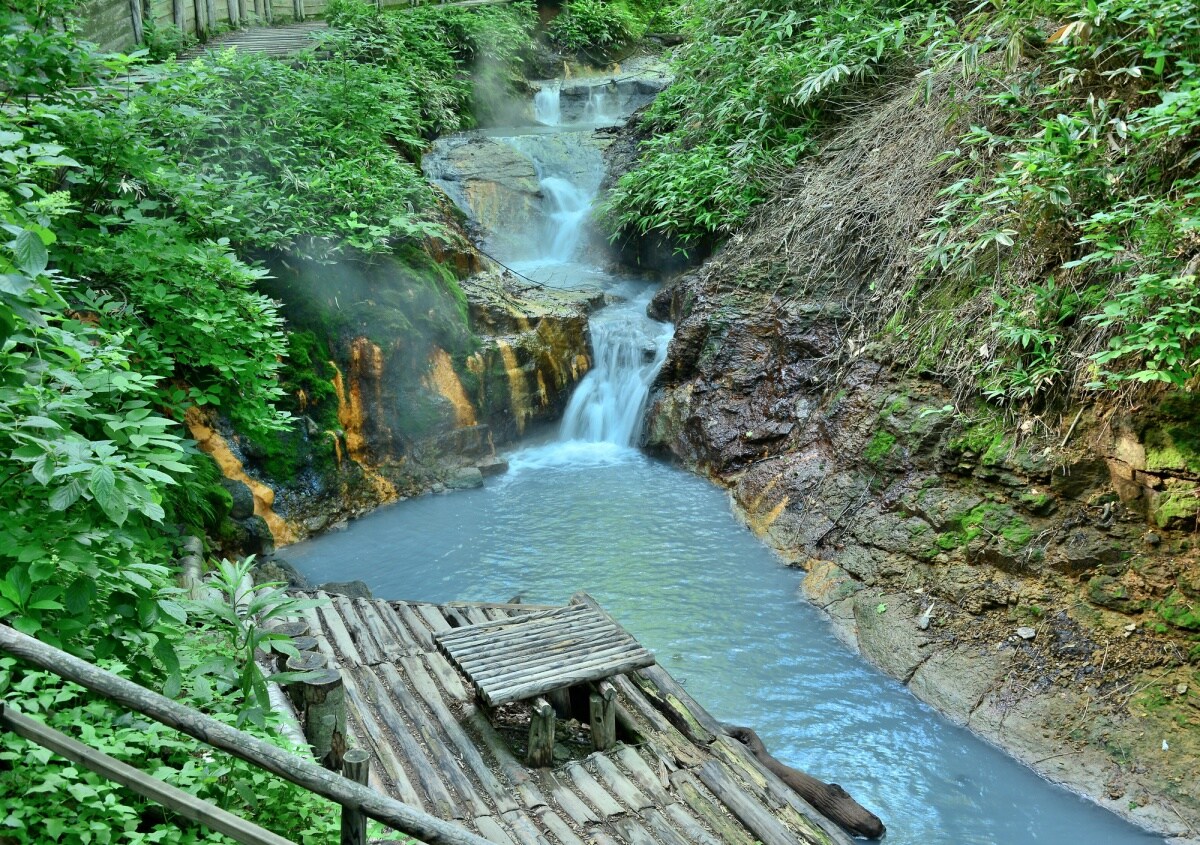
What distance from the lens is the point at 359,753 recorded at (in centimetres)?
304

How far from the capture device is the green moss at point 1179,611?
220 inches

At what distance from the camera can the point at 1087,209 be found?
6.67m

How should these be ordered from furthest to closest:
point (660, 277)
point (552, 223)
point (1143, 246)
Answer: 1. point (552, 223)
2. point (660, 277)
3. point (1143, 246)

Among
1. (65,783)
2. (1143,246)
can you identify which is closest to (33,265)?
(65,783)

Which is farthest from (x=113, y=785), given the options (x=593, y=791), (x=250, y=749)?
(x=593, y=791)

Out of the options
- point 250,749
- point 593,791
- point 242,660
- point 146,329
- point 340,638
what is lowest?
point 593,791

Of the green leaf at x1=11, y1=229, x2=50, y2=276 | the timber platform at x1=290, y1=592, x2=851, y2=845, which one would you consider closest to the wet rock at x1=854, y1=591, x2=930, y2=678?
the timber platform at x1=290, y1=592, x2=851, y2=845

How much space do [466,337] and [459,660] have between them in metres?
6.07

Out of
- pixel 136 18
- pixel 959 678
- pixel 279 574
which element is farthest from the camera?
pixel 136 18

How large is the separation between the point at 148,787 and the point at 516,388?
8.82 m

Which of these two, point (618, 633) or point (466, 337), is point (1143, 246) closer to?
point (618, 633)

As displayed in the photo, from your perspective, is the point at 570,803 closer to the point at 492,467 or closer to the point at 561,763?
the point at 561,763

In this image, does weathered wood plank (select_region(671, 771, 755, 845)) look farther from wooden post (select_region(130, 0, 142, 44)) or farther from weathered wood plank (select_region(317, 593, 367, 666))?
wooden post (select_region(130, 0, 142, 44))

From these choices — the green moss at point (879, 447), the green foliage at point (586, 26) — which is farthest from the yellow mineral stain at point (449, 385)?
the green foliage at point (586, 26)
